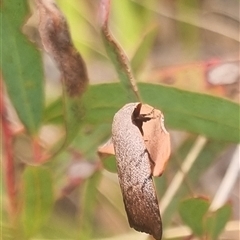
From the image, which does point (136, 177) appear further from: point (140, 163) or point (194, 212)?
point (194, 212)

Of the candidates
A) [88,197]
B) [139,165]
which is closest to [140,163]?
[139,165]

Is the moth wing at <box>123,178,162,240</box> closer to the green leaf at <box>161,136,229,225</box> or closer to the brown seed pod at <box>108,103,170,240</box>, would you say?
the brown seed pod at <box>108,103,170,240</box>

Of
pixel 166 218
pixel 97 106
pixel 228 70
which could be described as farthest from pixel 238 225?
pixel 97 106

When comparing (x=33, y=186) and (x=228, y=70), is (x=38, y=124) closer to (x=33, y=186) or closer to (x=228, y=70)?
(x=33, y=186)

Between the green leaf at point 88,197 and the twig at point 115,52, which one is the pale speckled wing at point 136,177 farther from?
the green leaf at point 88,197

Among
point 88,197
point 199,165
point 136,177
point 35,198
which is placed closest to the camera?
point 136,177

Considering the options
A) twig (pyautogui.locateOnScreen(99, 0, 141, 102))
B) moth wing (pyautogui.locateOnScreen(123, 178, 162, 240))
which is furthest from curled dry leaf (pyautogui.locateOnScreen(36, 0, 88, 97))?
moth wing (pyautogui.locateOnScreen(123, 178, 162, 240))
